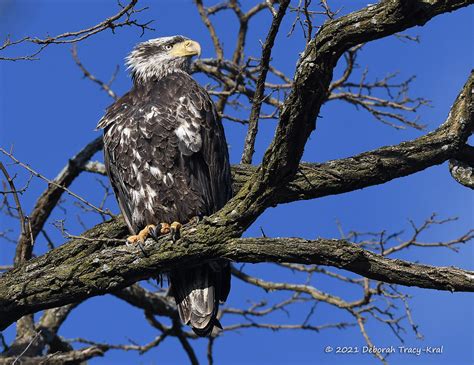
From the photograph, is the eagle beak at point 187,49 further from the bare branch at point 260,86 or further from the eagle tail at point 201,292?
the eagle tail at point 201,292

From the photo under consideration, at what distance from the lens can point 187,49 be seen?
22.1 ft

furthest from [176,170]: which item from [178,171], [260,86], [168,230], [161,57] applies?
[161,57]

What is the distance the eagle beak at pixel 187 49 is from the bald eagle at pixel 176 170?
2.76ft

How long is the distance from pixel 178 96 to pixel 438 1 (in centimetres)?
241

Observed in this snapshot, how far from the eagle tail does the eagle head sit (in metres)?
1.81

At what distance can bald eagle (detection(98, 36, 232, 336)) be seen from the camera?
221 inches

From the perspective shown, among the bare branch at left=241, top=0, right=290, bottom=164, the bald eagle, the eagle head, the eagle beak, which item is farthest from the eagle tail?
the eagle beak

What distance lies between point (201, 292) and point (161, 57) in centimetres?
226

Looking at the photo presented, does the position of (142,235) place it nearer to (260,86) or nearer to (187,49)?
(260,86)

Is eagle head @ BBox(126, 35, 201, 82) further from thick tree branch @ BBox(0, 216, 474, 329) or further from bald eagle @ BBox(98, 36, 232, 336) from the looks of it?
thick tree branch @ BBox(0, 216, 474, 329)

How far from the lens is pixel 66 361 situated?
5.59 metres

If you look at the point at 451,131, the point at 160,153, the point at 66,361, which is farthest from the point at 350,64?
the point at 66,361

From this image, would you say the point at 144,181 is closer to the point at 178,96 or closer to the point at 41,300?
the point at 178,96

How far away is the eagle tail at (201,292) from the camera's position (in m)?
5.57
